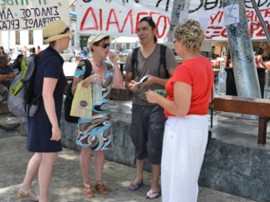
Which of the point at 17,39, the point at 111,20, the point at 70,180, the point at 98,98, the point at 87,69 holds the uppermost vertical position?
the point at 17,39

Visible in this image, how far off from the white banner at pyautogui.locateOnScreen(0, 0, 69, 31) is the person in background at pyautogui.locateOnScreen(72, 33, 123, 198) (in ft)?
12.4

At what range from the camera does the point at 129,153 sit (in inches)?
203

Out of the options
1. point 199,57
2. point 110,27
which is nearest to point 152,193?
point 199,57

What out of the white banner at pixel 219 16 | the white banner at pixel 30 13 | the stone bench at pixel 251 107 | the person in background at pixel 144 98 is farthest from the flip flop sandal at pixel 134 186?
the white banner at pixel 30 13

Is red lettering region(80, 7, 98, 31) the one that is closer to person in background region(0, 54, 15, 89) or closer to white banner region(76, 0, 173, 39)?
white banner region(76, 0, 173, 39)

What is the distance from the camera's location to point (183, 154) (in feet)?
9.21

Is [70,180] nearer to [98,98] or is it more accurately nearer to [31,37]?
[98,98]

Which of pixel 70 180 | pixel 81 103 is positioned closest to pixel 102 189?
pixel 70 180

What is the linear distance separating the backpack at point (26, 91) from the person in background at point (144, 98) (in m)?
0.91

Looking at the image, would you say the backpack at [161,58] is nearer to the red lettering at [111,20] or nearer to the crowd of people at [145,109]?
the crowd of people at [145,109]

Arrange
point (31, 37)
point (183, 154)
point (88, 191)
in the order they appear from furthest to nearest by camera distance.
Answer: point (31, 37) < point (88, 191) < point (183, 154)

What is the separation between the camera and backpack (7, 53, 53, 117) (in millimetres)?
3375

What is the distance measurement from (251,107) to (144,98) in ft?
3.64

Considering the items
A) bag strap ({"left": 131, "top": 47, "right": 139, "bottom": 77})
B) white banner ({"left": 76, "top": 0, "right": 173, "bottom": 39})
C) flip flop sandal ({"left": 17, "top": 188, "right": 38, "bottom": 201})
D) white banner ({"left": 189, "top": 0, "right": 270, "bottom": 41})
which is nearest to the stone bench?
bag strap ({"left": 131, "top": 47, "right": 139, "bottom": 77})
